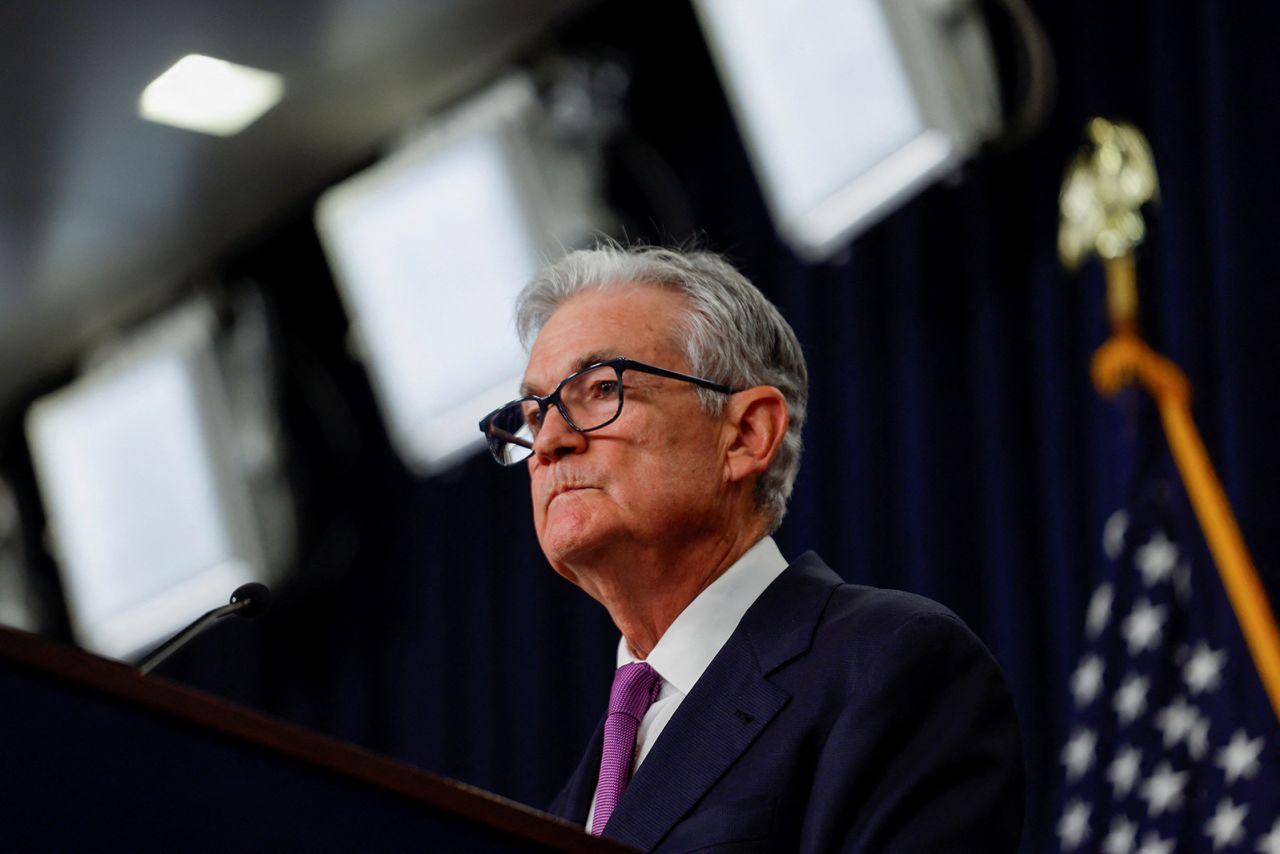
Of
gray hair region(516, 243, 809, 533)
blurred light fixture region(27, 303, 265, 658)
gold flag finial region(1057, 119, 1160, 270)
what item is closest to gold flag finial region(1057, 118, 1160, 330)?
gold flag finial region(1057, 119, 1160, 270)

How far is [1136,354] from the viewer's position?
3.76 metres

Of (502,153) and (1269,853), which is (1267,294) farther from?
(502,153)

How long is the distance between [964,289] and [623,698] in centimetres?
256

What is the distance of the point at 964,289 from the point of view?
4.26 meters

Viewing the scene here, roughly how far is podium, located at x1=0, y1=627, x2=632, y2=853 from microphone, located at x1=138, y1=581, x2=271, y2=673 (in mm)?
684

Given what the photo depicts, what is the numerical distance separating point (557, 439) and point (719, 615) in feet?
0.96

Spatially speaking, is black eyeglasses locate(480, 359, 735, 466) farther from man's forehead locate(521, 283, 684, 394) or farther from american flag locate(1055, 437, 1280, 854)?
american flag locate(1055, 437, 1280, 854)

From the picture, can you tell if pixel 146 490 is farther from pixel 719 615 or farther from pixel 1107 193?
pixel 719 615

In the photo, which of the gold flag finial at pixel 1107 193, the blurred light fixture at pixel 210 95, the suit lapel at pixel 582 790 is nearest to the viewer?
the suit lapel at pixel 582 790

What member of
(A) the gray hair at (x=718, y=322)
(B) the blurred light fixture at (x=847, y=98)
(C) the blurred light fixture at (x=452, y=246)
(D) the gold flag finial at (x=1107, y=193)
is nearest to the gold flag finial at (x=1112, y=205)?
(D) the gold flag finial at (x=1107, y=193)

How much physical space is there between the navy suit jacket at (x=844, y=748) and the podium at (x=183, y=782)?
517 mm

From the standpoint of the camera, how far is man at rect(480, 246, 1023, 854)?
1567mm

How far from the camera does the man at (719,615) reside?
1.57m

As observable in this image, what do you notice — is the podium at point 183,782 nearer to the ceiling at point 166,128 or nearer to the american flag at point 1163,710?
the american flag at point 1163,710
